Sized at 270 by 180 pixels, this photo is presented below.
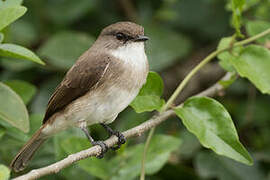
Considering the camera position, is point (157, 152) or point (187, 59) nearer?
point (157, 152)

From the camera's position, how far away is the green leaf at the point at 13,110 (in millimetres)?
3088

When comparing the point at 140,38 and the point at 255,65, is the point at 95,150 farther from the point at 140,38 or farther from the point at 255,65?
the point at 255,65

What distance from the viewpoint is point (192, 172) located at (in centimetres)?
426

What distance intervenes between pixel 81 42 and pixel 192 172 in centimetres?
161

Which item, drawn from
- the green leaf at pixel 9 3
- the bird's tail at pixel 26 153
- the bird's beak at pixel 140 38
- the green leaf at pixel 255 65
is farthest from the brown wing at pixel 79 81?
the green leaf at pixel 255 65

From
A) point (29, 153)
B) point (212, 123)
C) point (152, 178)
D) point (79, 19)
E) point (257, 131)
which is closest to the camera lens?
point (212, 123)

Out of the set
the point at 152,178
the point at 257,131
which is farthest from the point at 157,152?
the point at 257,131

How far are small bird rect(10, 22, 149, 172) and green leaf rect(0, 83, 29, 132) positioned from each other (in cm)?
55

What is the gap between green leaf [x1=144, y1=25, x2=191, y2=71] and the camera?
16.2ft

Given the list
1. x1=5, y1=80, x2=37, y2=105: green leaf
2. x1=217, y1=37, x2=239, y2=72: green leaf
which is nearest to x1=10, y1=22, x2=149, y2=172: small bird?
x1=5, y1=80, x2=37, y2=105: green leaf

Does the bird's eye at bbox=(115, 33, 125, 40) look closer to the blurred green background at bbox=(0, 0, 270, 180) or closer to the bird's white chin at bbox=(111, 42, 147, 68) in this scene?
the bird's white chin at bbox=(111, 42, 147, 68)

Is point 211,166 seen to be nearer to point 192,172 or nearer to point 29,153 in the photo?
point 192,172

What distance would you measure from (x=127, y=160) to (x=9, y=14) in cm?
143

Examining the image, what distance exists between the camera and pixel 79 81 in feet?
11.9
